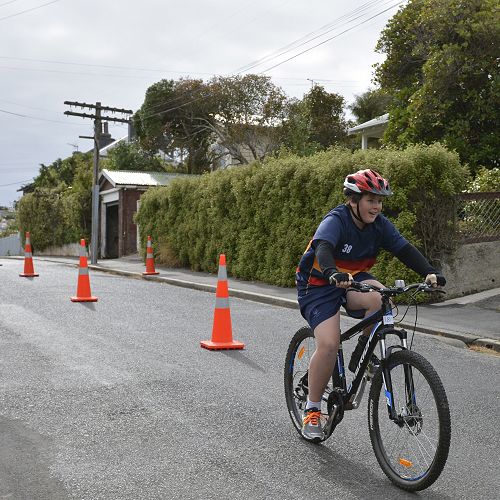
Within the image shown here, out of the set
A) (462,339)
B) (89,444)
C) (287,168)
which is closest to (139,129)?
(287,168)

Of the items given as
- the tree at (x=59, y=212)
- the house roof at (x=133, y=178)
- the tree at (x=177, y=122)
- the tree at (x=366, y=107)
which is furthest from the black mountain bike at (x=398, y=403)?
the tree at (x=177, y=122)

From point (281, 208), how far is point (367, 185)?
11213mm

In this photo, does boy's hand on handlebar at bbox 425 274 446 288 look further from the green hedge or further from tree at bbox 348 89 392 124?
tree at bbox 348 89 392 124

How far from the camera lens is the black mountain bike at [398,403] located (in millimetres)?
3516

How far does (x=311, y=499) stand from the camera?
11.7 ft

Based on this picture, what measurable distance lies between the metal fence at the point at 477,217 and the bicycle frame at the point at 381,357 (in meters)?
8.55

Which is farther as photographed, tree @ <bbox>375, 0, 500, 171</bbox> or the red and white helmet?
tree @ <bbox>375, 0, 500, 171</bbox>

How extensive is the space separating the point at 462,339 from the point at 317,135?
120ft

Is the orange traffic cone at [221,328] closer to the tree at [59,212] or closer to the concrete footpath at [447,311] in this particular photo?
the concrete footpath at [447,311]

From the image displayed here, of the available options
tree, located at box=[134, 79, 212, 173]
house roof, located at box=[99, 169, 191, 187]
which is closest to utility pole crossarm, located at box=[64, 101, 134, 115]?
house roof, located at box=[99, 169, 191, 187]

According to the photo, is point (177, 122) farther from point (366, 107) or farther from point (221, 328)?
point (221, 328)

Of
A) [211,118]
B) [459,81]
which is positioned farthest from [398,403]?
[211,118]

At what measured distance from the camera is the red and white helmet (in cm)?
402

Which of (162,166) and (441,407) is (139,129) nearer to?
(162,166)
